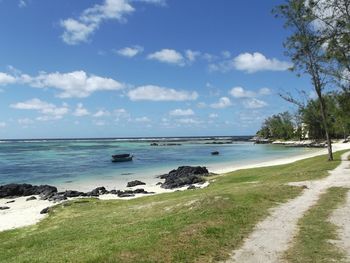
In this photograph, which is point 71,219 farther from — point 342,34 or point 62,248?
point 342,34

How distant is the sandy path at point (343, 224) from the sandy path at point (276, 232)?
52.6 inches

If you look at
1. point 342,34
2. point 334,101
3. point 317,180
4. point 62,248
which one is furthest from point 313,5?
point 62,248

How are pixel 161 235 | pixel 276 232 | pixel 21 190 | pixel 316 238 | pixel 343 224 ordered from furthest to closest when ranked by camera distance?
pixel 21 190 < pixel 343 224 < pixel 276 232 < pixel 161 235 < pixel 316 238

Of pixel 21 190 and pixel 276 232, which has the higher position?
pixel 276 232

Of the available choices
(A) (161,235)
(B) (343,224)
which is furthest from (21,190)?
(B) (343,224)

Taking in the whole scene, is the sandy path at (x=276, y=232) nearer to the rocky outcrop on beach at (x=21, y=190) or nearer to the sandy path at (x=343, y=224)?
the sandy path at (x=343, y=224)

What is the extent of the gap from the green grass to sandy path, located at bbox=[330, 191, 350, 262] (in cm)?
19

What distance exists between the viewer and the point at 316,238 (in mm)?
13852

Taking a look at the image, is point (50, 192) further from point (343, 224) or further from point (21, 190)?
point (343, 224)

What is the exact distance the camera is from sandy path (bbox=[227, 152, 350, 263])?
12250mm

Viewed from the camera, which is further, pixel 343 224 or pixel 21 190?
pixel 21 190

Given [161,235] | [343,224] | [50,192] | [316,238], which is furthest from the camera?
[50,192]

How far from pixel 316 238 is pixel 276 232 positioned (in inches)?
57.5

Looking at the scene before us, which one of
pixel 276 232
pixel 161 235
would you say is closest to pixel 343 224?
pixel 276 232
